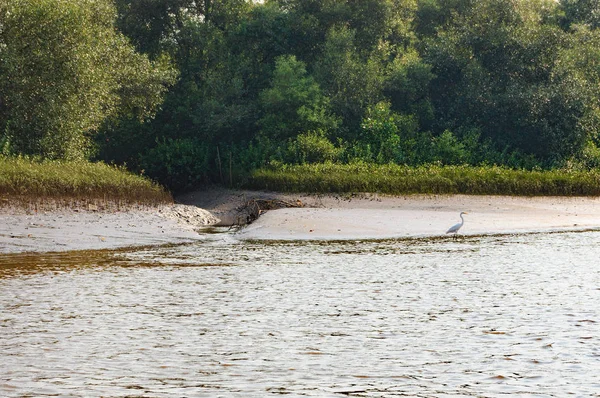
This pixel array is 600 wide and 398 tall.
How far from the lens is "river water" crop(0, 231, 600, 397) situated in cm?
835

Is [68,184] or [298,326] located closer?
[298,326]

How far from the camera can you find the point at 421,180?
40.1 metres

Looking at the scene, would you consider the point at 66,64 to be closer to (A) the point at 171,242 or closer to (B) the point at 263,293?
(A) the point at 171,242

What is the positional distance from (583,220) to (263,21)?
26.0 metres

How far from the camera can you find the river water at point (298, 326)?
8.35m

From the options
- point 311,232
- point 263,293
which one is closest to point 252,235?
point 311,232

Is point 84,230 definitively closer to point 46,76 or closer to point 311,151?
point 46,76

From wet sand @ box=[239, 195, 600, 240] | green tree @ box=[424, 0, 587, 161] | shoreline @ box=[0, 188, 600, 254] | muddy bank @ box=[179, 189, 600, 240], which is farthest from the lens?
green tree @ box=[424, 0, 587, 161]

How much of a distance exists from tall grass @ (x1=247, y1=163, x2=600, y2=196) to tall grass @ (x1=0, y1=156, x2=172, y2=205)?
7.59 m

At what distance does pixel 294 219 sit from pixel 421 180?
10.9 m

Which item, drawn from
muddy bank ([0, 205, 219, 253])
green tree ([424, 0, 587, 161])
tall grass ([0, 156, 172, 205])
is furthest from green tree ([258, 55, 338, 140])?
muddy bank ([0, 205, 219, 253])

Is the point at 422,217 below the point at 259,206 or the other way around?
below

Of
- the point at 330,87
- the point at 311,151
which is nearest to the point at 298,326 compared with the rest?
the point at 311,151

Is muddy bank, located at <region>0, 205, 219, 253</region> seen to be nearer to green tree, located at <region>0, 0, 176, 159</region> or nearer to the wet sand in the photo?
the wet sand
